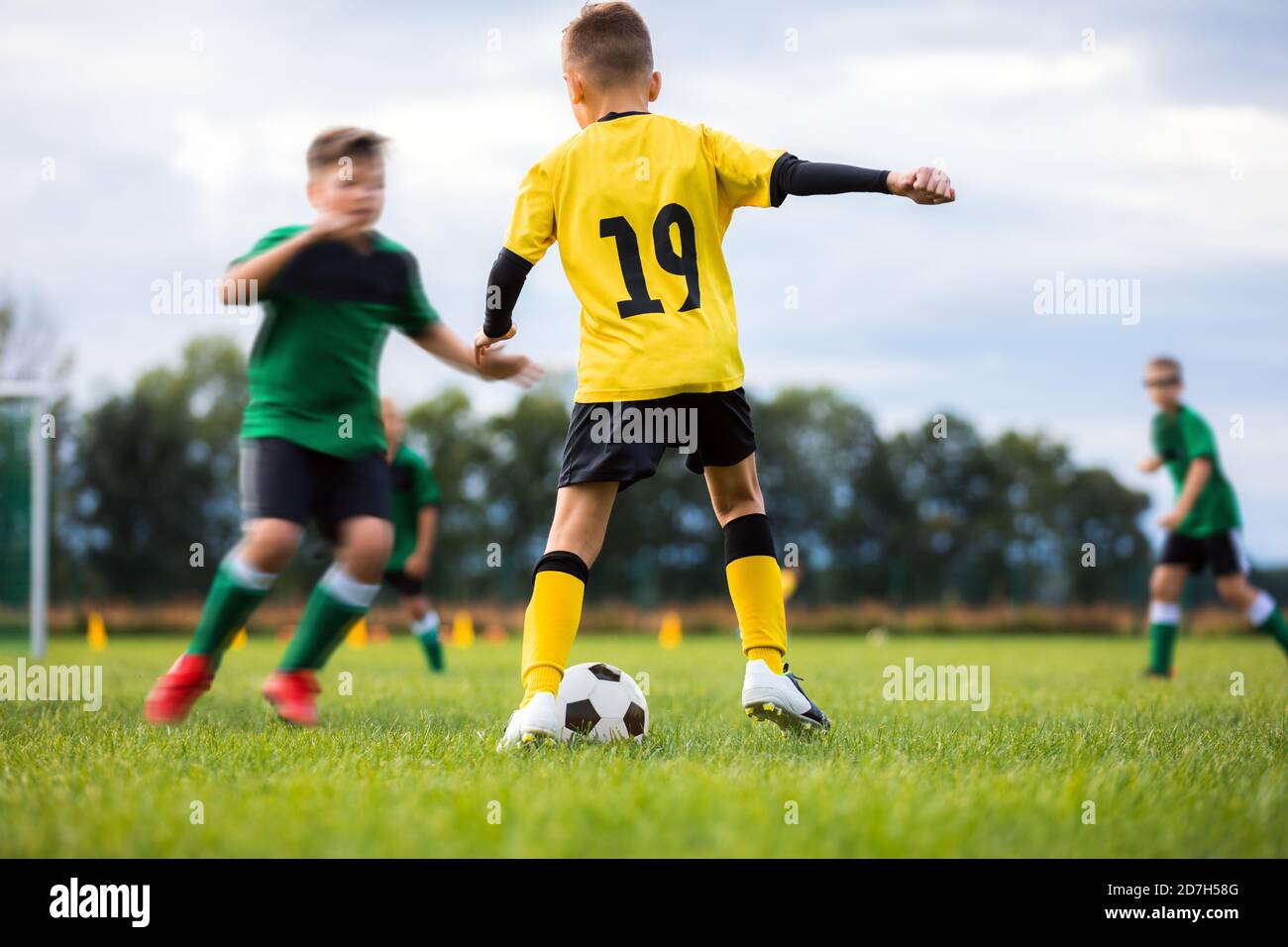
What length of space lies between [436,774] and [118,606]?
2336 centimetres

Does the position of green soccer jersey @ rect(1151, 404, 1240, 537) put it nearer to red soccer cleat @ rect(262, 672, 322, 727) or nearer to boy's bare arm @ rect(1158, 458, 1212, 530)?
boy's bare arm @ rect(1158, 458, 1212, 530)

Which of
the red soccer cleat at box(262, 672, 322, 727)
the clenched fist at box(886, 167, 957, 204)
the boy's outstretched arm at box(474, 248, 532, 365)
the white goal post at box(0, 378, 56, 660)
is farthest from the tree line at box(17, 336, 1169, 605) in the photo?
the clenched fist at box(886, 167, 957, 204)

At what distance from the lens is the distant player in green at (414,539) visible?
30.0 feet

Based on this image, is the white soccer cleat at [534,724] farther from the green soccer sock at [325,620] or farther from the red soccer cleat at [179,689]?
the red soccer cleat at [179,689]

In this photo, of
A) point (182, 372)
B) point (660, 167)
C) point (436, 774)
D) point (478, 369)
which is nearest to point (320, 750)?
point (436, 774)

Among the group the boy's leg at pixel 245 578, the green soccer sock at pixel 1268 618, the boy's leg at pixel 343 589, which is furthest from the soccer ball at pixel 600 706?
the green soccer sock at pixel 1268 618

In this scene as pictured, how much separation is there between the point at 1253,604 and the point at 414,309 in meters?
6.34

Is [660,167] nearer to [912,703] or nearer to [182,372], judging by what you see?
[912,703]

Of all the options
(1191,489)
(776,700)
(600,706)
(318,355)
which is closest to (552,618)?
(600,706)

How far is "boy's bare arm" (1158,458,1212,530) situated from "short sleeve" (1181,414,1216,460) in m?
0.05

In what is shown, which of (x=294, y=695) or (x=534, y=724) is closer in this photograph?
(x=534, y=724)

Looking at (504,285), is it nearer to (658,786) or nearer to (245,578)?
(245,578)

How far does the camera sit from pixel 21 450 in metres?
13.5

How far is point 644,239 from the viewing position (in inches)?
145
